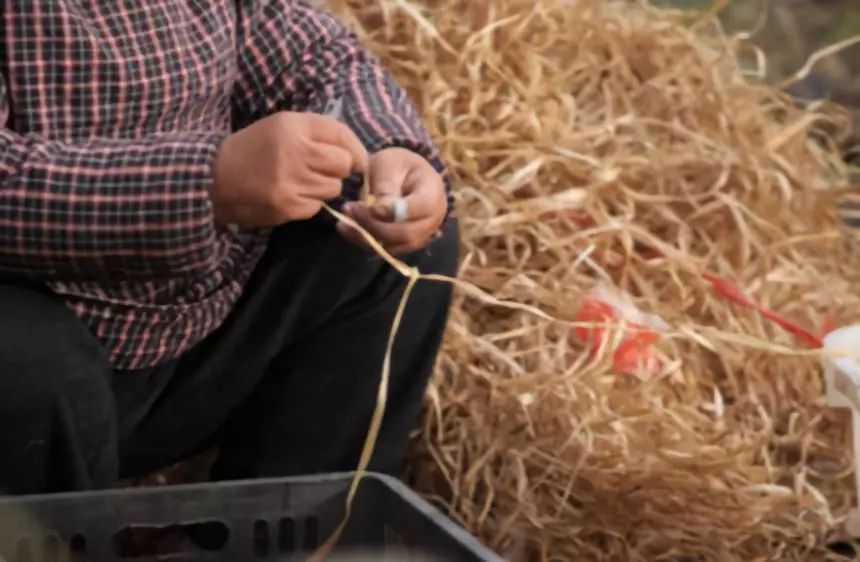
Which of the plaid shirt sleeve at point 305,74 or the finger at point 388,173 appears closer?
the finger at point 388,173

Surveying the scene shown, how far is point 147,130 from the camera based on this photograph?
86cm

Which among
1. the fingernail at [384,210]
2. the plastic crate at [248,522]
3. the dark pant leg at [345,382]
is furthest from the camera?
the dark pant leg at [345,382]

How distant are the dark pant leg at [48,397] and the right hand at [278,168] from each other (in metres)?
0.12

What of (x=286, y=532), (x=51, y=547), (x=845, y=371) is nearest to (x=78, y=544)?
(x=51, y=547)

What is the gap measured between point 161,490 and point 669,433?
1.51 feet

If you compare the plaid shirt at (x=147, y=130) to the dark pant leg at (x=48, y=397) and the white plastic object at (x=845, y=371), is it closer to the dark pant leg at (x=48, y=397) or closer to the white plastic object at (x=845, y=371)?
the dark pant leg at (x=48, y=397)

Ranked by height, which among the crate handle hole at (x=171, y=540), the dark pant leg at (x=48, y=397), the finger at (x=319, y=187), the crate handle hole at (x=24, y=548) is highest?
the finger at (x=319, y=187)

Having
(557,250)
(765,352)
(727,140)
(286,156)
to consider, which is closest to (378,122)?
(286,156)

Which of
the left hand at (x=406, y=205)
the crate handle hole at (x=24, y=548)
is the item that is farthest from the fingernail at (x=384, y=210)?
the crate handle hole at (x=24, y=548)

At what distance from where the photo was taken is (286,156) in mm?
746

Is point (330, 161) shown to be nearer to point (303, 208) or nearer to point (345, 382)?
point (303, 208)

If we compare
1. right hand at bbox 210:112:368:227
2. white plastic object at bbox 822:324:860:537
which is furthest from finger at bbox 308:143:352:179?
white plastic object at bbox 822:324:860:537

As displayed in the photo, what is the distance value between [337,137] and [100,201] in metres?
0.15

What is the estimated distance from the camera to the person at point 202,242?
2.44ft
